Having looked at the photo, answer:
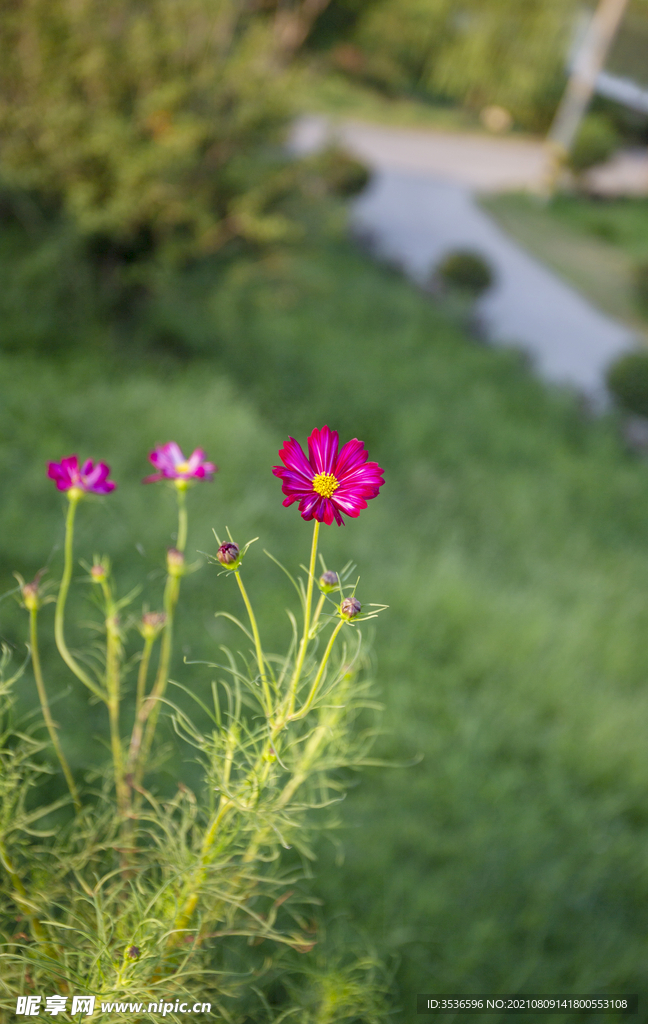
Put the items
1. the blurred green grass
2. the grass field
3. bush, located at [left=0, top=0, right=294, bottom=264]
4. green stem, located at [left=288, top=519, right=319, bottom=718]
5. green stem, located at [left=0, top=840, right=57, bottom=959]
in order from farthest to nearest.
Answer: the grass field < bush, located at [left=0, top=0, right=294, bottom=264] < the blurred green grass < green stem, located at [left=0, top=840, right=57, bottom=959] < green stem, located at [left=288, top=519, right=319, bottom=718]

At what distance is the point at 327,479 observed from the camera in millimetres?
448

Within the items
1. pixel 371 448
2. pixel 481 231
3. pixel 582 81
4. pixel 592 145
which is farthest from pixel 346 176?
pixel 371 448

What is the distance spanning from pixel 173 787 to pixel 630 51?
26.7ft

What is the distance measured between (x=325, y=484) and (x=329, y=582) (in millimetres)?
67

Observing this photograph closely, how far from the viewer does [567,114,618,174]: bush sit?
8602 millimetres

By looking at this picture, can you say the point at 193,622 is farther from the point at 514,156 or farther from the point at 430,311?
the point at 514,156

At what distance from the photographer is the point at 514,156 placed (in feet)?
33.4

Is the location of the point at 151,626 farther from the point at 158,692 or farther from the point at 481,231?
the point at 481,231

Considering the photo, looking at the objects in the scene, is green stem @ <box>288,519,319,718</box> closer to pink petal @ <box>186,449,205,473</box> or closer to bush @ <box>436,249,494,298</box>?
pink petal @ <box>186,449,205,473</box>

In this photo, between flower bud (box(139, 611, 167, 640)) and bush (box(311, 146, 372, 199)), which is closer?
flower bud (box(139, 611, 167, 640))

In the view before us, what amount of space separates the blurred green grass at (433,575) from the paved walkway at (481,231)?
4.20 feet

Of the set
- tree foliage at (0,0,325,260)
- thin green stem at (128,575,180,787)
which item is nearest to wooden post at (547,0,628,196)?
tree foliage at (0,0,325,260)

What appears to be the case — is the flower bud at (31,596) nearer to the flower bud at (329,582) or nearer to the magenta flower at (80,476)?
the magenta flower at (80,476)

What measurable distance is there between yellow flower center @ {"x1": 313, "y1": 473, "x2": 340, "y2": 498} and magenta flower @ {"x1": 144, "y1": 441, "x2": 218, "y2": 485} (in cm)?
14
